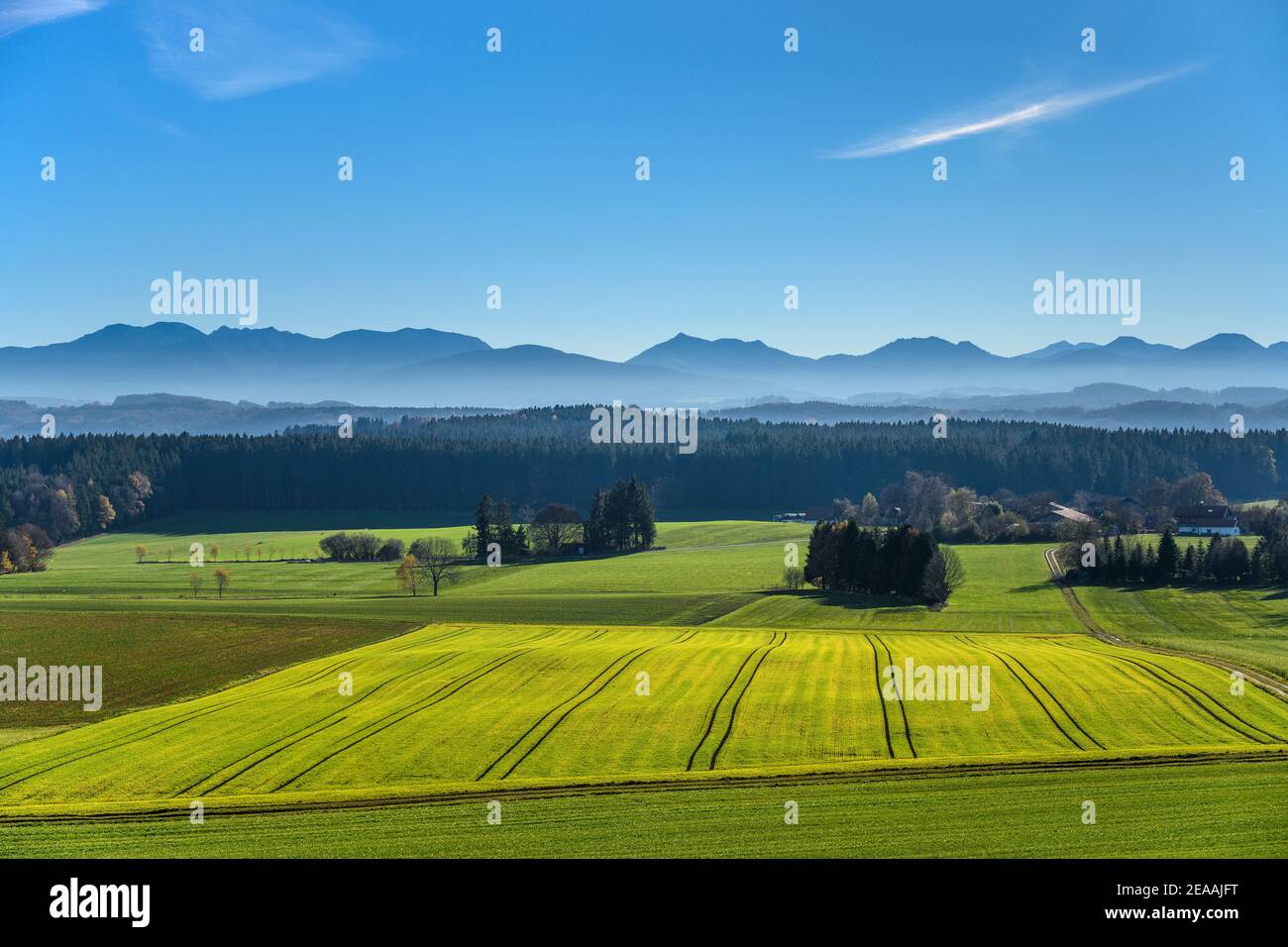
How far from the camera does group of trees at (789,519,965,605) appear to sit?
89.3m

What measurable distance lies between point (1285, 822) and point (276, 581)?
100870 millimetres

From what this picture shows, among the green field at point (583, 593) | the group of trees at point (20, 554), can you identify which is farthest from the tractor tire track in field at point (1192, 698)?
the group of trees at point (20, 554)

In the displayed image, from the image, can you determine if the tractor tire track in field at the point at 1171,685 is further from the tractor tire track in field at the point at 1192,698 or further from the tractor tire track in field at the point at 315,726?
the tractor tire track in field at the point at 315,726

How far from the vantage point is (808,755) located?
34312 millimetres

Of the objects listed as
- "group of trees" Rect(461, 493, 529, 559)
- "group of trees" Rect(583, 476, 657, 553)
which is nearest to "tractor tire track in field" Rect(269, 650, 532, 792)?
"group of trees" Rect(461, 493, 529, 559)

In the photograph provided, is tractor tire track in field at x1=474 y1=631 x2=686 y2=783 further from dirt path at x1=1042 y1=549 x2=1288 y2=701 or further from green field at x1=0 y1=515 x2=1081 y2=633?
dirt path at x1=1042 y1=549 x2=1288 y2=701

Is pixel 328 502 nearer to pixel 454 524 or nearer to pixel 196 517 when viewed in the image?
pixel 196 517

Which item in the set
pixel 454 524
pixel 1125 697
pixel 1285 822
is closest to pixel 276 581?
pixel 454 524

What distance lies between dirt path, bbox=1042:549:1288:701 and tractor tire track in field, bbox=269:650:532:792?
117 feet

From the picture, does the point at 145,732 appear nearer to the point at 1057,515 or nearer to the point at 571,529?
the point at 571,529

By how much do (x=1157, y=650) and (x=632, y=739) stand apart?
38.8 meters

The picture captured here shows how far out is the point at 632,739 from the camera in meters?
36.6

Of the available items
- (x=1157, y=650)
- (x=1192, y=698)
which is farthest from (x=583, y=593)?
(x=1192, y=698)
